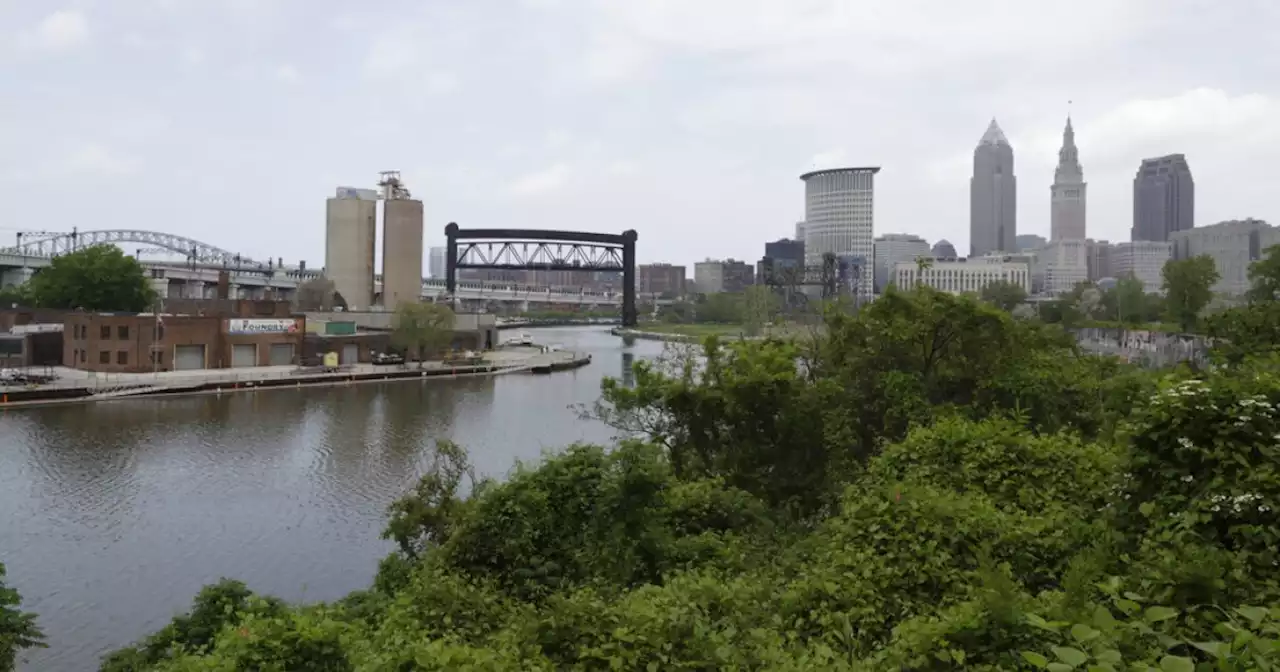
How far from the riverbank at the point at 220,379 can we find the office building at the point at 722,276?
65704 mm

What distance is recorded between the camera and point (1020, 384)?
25.2ft

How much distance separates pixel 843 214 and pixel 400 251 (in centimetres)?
7928

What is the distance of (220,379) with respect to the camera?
22547mm

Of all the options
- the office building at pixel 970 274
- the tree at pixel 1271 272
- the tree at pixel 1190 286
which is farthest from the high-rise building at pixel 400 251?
the office building at pixel 970 274

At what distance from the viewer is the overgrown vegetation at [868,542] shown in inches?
103

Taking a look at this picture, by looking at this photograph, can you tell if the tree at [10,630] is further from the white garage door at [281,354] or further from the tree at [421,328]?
the tree at [421,328]

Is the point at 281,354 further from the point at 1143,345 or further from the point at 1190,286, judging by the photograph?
the point at 1190,286

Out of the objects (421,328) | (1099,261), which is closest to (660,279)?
(1099,261)

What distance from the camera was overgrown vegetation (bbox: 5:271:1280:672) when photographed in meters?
2.61

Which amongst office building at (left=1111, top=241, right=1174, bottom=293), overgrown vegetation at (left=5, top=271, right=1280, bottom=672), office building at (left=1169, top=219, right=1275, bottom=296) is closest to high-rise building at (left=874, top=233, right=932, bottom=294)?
office building at (left=1111, top=241, right=1174, bottom=293)

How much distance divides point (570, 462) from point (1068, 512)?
285 cm

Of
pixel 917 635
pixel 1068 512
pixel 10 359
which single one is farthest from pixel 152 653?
pixel 10 359

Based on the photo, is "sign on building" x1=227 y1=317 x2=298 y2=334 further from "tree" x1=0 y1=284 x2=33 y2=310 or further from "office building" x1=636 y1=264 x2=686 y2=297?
"office building" x1=636 y1=264 x2=686 y2=297

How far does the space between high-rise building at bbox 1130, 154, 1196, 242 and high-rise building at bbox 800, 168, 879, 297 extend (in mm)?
44088
